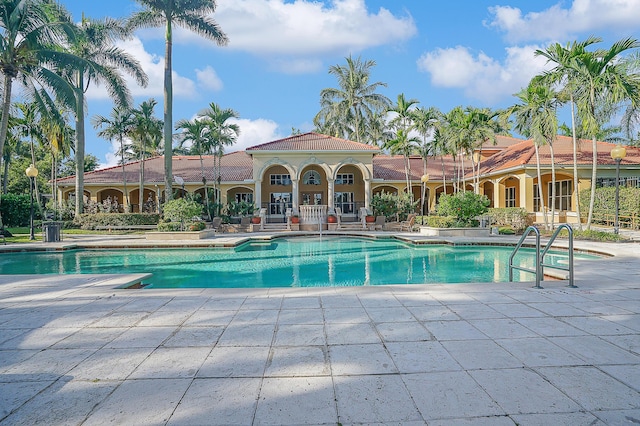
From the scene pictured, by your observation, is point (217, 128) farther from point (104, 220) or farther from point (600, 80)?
point (600, 80)

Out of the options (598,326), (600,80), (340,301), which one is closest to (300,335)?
(340,301)

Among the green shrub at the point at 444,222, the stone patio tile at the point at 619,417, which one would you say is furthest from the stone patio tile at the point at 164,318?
the green shrub at the point at 444,222

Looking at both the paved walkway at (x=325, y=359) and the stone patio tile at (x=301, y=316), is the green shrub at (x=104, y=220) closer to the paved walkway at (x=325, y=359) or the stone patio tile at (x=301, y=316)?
the paved walkway at (x=325, y=359)

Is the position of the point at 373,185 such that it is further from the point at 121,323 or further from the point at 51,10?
the point at 121,323

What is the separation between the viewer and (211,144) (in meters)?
24.2

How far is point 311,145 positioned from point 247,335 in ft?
73.7

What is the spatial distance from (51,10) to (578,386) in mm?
26451

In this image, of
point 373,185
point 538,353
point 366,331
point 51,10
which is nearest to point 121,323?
point 366,331

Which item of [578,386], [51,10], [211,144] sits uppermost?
[51,10]

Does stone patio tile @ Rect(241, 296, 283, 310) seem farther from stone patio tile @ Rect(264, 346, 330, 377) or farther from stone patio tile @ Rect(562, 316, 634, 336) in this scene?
stone patio tile @ Rect(562, 316, 634, 336)

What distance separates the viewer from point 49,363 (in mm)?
3326

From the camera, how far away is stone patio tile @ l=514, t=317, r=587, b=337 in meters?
3.94

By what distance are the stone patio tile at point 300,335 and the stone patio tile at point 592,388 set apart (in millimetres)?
2005

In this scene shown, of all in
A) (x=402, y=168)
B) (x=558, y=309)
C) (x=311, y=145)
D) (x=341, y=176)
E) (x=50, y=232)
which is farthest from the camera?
(x=402, y=168)
